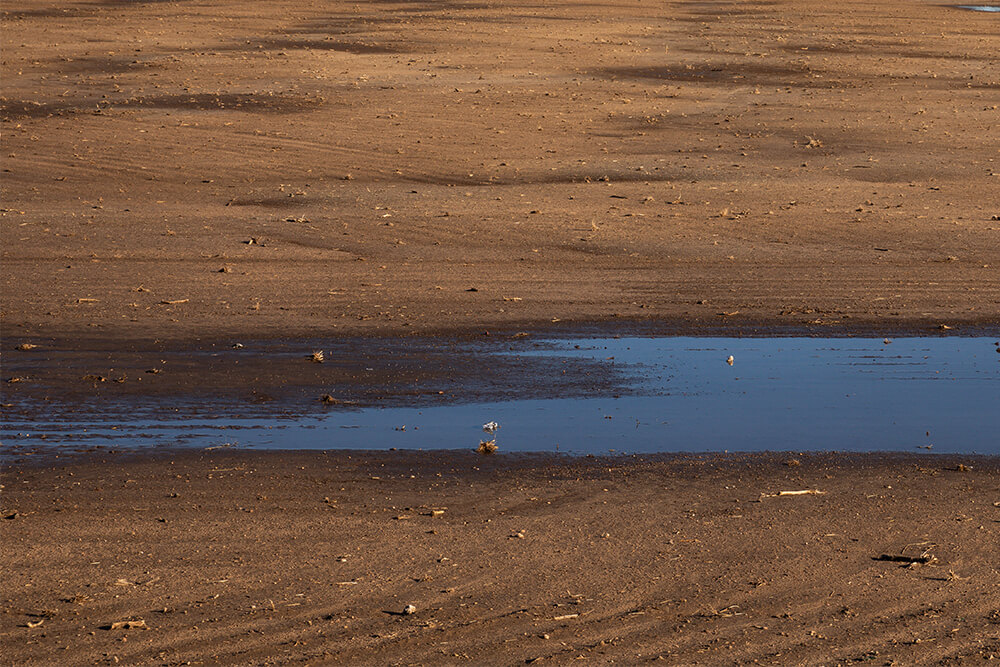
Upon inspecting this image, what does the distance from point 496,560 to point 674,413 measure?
10.9 ft

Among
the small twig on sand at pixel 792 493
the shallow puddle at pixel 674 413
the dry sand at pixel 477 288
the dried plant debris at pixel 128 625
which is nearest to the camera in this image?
the dried plant debris at pixel 128 625

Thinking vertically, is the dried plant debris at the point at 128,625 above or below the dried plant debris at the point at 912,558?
above

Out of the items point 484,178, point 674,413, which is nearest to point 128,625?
point 674,413

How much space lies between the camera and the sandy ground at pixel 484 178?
47.8 ft

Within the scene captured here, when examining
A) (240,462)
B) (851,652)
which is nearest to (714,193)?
(240,462)

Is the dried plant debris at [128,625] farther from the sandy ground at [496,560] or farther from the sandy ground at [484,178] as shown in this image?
the sandy ground at [484,178]

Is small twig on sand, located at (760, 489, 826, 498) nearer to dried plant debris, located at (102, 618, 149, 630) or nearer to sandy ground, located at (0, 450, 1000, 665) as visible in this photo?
sandy ground, located at (0, 450, 1000, 665)

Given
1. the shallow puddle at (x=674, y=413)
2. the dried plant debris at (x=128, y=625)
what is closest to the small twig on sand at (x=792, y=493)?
the shallow puddle at (x=674, y=413)

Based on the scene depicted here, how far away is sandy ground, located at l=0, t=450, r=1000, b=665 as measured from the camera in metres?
7.16

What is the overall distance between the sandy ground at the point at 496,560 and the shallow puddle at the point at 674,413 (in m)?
0.40

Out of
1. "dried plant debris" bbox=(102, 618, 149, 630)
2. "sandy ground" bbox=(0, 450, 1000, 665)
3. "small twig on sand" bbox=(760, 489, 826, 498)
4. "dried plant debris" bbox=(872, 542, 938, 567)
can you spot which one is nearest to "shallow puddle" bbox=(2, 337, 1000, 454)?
"sandy ground" bbox=(0, 450, 1000, 665)

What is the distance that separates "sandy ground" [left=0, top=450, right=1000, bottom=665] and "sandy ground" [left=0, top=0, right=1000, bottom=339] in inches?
155

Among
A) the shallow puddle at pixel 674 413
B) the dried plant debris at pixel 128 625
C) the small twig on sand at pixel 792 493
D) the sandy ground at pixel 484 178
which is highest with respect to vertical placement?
the sandy ground at pixel 484 178

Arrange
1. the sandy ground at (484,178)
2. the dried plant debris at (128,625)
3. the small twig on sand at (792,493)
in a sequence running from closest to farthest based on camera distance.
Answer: the dried plant debris at (128,625)
the small twig on sand at (792,493)
the sandy ground at (484,178)
